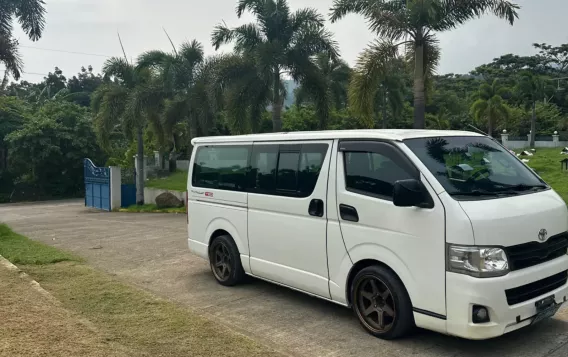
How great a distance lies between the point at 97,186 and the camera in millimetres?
25328

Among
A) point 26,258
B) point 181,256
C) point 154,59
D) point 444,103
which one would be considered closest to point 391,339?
point 181,256

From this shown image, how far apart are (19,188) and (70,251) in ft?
99.2

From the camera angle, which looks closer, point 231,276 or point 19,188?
point 231,276

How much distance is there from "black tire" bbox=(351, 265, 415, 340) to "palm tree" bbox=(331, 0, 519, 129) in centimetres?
999

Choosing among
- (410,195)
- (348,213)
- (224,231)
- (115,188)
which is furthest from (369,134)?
(115,188)

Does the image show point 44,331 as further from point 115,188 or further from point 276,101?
point 115,188

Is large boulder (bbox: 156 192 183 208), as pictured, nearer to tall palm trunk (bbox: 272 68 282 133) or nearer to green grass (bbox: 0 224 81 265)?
tall palm trunk (bbox: 272 68 282 133)

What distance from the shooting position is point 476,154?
16.6 feet

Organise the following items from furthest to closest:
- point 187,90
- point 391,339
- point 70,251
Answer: point 187,90 → point 70,251 → point 391,339

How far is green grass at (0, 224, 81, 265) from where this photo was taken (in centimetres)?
891

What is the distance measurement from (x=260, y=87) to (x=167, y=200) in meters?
7.41

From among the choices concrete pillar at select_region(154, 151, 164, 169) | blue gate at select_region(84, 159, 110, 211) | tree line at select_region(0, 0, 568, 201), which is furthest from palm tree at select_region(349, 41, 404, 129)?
concrete pillar at select_region(154, 151, 164, 169)

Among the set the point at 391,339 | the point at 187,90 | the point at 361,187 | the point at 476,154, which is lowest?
the point at 391,339

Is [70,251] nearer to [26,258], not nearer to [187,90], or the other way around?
[26,258]
